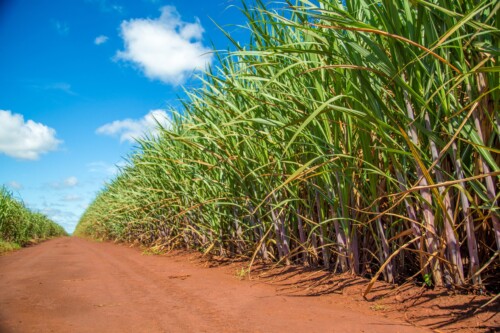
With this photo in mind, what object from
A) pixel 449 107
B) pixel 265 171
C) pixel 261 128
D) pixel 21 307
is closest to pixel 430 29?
pixel 449 107

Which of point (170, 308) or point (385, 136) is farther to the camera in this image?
point (170, 308)

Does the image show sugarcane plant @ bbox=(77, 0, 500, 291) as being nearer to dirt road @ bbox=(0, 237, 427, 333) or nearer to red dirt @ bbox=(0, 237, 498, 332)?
red dirt @ bbox=(0, 237, 498, 332)

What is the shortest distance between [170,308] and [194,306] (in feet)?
0.32

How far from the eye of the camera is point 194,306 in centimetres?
152

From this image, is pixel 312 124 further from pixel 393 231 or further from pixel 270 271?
pixel 270 271

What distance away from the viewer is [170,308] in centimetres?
150

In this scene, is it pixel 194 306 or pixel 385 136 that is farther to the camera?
pixel 194 306

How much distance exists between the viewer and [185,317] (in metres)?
1.35

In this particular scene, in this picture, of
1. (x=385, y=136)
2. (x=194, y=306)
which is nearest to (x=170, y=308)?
(x=194, y=306)

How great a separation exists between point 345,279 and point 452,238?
574mm

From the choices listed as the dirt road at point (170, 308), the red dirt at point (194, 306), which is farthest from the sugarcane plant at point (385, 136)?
the dirt road at point (170, 308)

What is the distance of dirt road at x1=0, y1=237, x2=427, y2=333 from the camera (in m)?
1.21

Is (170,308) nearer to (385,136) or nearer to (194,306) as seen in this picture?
(194,306)

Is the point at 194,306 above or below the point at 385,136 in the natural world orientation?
below
